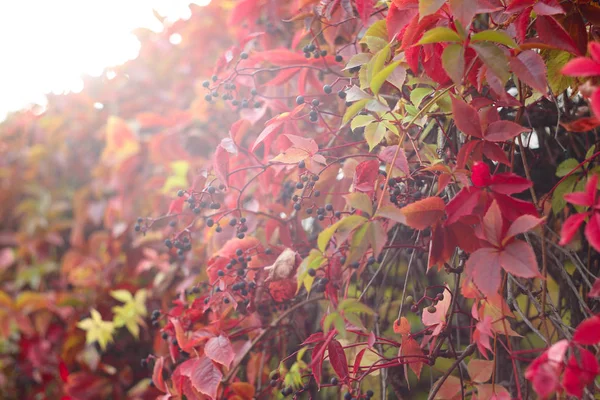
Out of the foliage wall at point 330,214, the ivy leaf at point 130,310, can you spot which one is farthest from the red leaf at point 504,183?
the ivy leaf at point 130,310

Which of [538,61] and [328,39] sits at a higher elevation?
[328,39]

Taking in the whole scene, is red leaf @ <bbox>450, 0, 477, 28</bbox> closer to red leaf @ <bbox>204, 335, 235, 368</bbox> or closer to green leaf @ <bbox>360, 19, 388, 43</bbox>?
green leaf @ <bbox>360, 19, 388, 43</bbox>

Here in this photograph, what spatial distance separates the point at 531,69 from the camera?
2.18 feet

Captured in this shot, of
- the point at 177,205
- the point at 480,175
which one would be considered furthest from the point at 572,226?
the point at 177,205

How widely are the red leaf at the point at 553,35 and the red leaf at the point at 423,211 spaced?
268 millimetres

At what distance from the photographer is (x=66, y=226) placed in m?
2.27

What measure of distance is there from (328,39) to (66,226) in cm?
167

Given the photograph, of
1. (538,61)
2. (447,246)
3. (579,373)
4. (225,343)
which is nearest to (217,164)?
(225,343)

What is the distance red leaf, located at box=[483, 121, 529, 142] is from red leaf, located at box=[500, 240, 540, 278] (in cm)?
16

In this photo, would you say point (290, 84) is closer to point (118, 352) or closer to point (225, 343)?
point (225, 343)

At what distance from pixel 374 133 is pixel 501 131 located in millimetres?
183

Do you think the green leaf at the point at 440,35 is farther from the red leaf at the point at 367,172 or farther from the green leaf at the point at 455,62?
the red leaf at the point at 367,172

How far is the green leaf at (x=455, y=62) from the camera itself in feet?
2.07

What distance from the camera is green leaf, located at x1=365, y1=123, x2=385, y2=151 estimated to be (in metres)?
0.78
